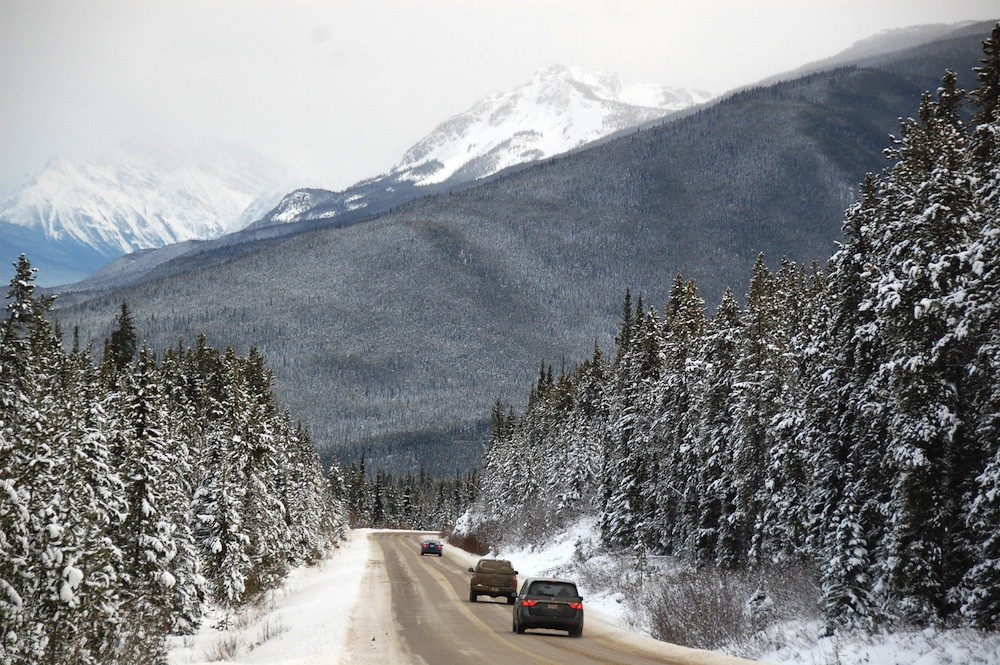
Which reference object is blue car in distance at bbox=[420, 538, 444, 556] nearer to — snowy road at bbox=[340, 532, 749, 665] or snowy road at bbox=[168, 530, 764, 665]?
snowy road at bbox=[168, 530, 764, 665]

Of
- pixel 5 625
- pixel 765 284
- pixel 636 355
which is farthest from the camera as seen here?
pixel 636 355

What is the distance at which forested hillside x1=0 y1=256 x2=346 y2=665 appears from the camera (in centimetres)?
1948

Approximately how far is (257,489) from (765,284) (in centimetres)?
2408

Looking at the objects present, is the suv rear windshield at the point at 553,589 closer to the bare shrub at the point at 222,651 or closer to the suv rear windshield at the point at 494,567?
the bare shrub at the point at 222,651

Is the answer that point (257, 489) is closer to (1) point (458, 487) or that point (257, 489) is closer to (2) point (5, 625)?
(2) point (5, 625)

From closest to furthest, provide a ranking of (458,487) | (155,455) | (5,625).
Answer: (5,625) < (155,455) < (458,487)

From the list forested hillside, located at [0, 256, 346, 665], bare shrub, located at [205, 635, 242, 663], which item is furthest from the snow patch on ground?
forested hillside, located at [0, 256, 346, 665]

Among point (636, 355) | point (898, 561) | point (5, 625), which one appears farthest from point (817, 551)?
point (636, 355)

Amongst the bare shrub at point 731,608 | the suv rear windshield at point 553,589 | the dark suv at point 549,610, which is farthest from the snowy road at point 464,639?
the bare shrub at point 731,608

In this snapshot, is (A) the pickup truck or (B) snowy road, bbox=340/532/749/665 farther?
(A) the pickup truck

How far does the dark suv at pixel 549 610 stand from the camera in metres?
24.5

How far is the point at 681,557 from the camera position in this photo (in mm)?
43688

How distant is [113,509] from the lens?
26.2 m

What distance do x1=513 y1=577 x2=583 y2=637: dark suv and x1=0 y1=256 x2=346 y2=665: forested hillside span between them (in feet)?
28.6
